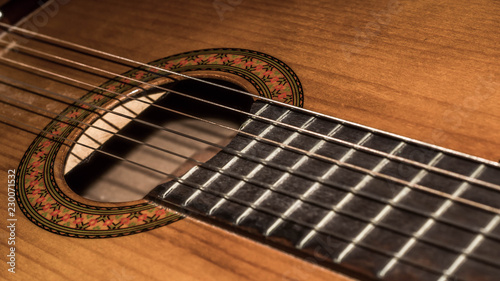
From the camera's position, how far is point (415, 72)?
104 cm

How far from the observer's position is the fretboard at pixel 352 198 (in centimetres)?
75

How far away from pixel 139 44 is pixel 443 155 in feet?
2.98

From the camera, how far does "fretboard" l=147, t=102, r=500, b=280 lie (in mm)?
752

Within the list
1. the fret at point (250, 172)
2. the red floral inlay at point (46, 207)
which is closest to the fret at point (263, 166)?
the fret at point (250, 172)

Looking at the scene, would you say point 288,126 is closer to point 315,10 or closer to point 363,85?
point 363,85

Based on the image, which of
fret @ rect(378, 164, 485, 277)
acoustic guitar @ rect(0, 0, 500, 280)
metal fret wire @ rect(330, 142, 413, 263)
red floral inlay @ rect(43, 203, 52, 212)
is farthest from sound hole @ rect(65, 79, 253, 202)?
fret @ rect(378, 164, 485, 277)

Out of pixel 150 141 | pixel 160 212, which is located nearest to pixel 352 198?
pixel 160 212

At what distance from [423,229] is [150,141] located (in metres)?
0.95

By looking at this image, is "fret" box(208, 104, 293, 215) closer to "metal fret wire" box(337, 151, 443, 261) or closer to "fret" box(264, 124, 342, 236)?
"fret" box(264, 124, 342, 236)

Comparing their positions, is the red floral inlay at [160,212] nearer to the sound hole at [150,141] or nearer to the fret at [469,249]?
the sound hole at [150,141]

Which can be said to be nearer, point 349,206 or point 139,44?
point 349,206

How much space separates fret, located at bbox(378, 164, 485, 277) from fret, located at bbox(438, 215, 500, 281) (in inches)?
2.6

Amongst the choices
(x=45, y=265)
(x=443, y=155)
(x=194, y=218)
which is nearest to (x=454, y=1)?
(x=443, y=155)

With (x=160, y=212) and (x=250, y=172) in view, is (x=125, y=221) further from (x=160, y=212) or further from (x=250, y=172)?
(x=250, y=172)
